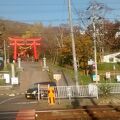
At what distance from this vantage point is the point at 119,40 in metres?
90.9

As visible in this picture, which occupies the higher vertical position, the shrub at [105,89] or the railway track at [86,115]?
the shrub at [105,89]

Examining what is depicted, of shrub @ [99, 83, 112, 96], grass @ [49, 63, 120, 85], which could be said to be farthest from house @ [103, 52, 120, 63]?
shrub @ [99, 83, 112, 96]

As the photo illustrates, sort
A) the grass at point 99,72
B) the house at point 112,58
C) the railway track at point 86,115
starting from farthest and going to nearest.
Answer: the house at point 112,58
the grass at point 99,72
the railway track at point 86,115

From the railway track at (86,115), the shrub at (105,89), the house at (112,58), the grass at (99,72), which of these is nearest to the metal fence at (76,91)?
the shrub at (105,89)

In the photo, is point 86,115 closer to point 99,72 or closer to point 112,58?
point 99,72

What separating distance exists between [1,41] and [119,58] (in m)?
28.8

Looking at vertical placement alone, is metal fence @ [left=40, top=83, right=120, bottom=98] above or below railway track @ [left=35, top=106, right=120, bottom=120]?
above

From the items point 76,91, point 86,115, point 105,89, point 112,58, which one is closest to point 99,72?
point 112,58

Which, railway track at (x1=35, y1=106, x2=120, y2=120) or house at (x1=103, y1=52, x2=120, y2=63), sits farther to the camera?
house at (x1=103, y1=52, x2=120, y2=63)

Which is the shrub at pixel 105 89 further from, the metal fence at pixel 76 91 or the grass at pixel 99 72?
the grass at pixel 99 72

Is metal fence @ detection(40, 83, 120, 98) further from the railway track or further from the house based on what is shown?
the house

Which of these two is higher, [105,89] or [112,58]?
[112,58]

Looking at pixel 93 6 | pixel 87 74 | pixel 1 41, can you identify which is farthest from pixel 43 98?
pixel 1 41

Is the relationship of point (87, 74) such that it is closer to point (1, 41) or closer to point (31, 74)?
point (31, 74)
